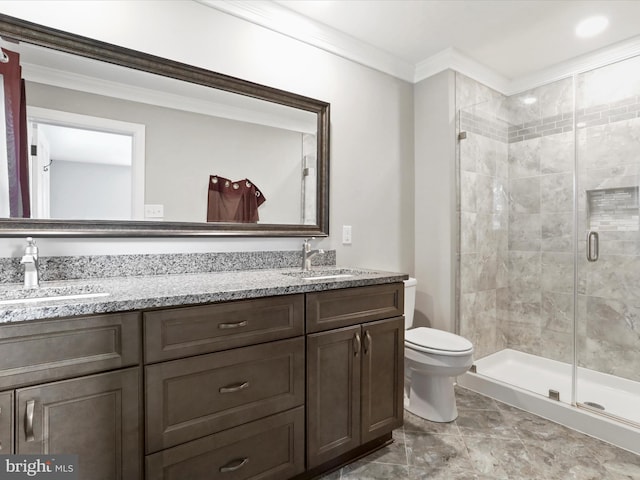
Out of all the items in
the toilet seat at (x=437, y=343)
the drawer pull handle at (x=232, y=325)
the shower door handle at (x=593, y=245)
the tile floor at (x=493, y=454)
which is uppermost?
the shower door handle at (x=593, y=245)

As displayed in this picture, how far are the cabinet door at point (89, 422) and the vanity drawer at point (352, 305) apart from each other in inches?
27.4

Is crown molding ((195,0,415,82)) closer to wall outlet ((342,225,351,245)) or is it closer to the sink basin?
wall outlet ((342,225,351,245))

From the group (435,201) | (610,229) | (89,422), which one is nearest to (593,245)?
(610,229)

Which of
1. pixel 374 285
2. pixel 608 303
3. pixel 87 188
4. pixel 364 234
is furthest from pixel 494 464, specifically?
pixel 87 188

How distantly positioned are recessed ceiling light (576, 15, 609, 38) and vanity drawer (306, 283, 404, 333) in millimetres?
2033

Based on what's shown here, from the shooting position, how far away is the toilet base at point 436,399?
211cm

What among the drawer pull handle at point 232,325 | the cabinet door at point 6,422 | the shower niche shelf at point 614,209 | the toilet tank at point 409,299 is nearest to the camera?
the cabinet door at point 6,422

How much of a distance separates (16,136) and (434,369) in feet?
7.47

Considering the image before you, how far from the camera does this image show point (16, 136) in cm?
138

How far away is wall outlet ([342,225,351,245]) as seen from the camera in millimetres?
2324

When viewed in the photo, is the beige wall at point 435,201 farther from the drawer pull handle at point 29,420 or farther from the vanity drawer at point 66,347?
the drawer pull handle at point 29,420

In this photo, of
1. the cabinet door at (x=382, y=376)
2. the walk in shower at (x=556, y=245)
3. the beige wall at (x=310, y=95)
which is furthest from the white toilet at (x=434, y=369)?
the beige wall at (x=310, y=95)

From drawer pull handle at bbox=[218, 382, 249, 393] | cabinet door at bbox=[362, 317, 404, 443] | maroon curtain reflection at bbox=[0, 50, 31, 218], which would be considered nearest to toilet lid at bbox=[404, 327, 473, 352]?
cabinet door at bbox=[362, 317, 404, 443]

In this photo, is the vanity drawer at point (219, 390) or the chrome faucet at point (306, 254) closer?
the vanity drawer at point (219, 390)
